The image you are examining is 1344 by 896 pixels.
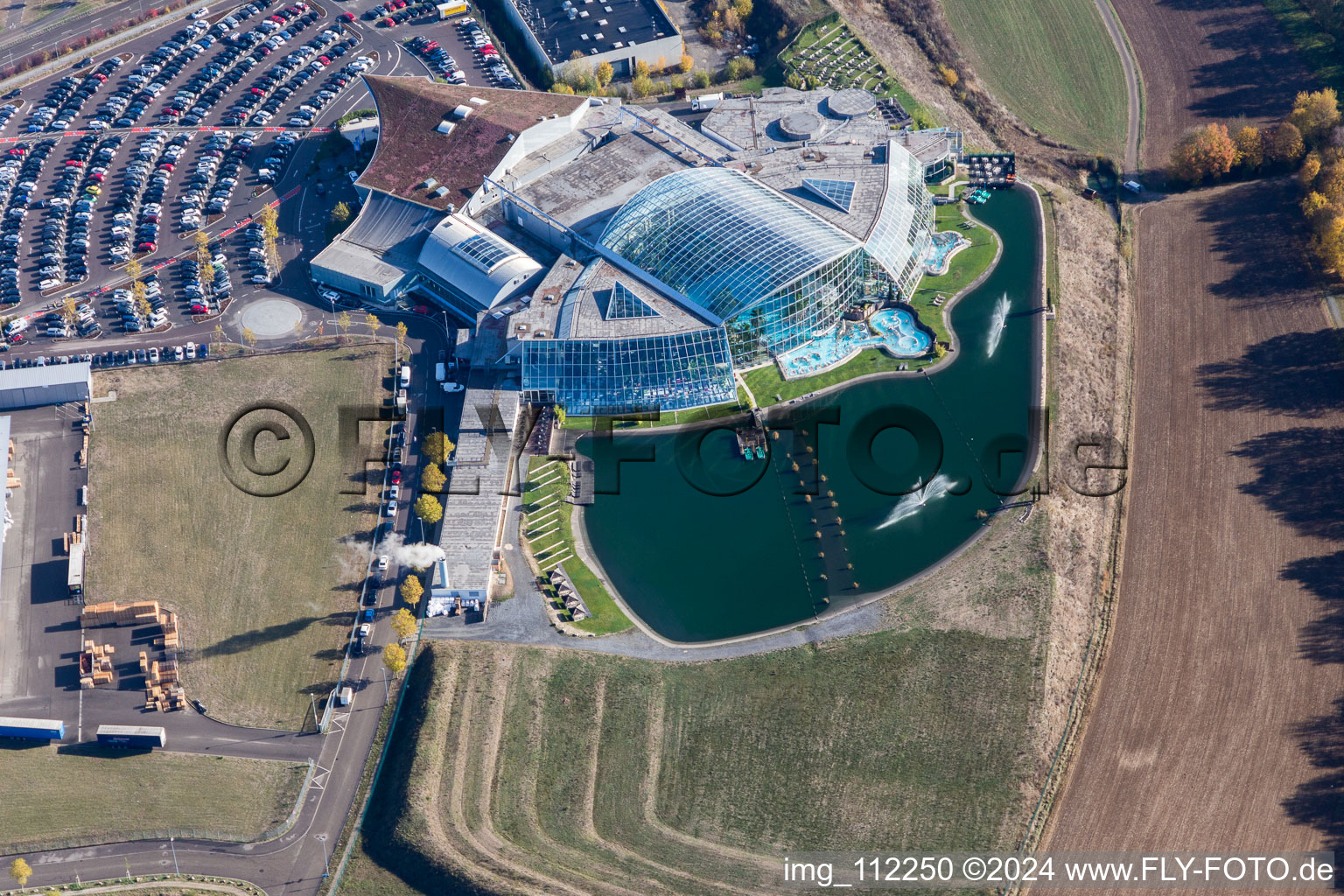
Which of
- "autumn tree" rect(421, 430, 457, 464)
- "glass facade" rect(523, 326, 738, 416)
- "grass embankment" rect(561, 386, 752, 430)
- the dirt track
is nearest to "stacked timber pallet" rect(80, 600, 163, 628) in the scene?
"autumn tree" rect(421, 430, 457, 464)

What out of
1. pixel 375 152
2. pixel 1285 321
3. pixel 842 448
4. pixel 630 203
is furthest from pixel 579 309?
pixel 1285 321

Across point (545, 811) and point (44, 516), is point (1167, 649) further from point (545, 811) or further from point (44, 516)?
point (44, 516)

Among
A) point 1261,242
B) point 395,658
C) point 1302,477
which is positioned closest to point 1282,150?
point 1261,242

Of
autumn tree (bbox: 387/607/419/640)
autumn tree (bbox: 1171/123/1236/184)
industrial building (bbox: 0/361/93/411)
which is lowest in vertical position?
autumn tree (bbox: 387/607/419/640)

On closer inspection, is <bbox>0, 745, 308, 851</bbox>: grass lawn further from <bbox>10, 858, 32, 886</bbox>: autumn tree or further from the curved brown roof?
the curved brown roof

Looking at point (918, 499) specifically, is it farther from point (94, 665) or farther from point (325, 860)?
point (94, 665)
